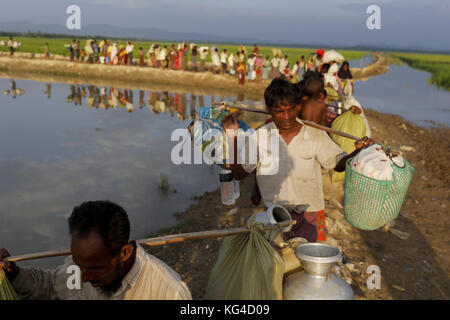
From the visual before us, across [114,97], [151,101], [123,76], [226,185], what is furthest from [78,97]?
[226,185]

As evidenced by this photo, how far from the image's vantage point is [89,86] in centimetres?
1847

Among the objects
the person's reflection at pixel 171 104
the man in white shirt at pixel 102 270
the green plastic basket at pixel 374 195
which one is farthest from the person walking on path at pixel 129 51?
the man in white shirt at pixel 102 270

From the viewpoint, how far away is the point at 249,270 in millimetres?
1691

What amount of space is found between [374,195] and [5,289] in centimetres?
199

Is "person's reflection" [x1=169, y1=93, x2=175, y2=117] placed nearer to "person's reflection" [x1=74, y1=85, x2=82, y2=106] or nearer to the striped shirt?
"person's reflection" [x1=74, y1=85, x2=82, y2=106]

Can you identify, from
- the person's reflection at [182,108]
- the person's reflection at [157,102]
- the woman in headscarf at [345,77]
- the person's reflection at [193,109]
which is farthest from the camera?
the person's reflection at [157,102]

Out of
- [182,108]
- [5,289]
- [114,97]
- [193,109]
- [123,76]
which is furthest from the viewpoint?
[123,76]

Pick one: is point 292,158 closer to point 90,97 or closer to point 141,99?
point 141,99

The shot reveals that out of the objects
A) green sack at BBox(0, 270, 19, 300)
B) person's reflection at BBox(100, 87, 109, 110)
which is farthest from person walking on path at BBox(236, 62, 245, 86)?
green sack at BBox(0, 270, 19, 300)

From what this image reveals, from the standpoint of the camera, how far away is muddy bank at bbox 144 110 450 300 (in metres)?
3.75

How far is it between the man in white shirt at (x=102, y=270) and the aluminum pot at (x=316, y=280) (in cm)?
50

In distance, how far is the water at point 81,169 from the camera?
18.7ft

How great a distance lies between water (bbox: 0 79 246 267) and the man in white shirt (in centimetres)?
332

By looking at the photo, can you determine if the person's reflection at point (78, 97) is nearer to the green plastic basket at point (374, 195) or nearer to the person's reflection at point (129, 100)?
the person's reflection at point (129, 100)
